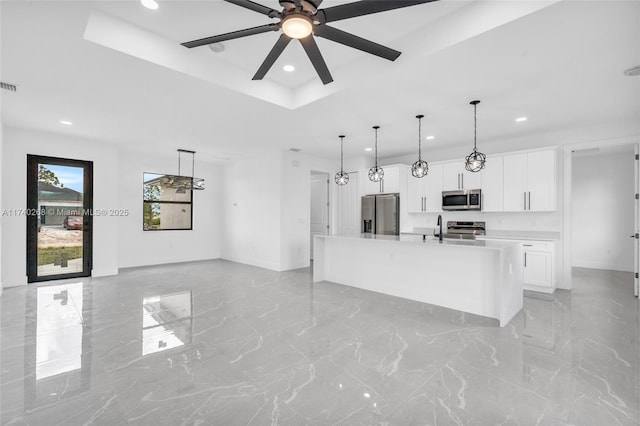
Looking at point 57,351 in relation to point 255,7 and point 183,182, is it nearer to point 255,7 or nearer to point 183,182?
point 255,7

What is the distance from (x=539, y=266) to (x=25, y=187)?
8808 mm

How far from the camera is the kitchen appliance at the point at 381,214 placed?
672 centimetres

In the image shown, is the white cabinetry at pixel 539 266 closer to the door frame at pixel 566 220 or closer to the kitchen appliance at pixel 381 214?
the door frame at pixel 566 220

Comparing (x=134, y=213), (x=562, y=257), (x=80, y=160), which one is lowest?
(x=562, y=257)

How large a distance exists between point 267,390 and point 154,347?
1.36 m

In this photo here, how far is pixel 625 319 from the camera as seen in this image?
3.59m

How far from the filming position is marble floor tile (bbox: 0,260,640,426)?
192cm

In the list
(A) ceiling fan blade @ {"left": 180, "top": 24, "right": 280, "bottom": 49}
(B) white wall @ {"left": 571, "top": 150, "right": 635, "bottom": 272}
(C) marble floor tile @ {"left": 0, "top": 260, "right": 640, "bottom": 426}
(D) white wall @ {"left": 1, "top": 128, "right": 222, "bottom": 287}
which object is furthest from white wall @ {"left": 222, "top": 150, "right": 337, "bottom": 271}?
(B) white wall @ {"left": 571, "top": 150, "right": 635, "bottom": 272}

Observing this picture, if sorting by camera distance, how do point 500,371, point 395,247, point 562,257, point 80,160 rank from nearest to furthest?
point 500,371, point 395,247, point 562,257, point 80,160

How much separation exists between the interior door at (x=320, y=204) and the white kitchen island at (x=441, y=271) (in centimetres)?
281

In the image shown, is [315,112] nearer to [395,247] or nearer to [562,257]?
[395,247]

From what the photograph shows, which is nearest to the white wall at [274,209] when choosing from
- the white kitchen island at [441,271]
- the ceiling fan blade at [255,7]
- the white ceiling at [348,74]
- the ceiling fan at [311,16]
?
the white ceiling at [348,74]

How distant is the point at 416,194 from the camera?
6.73 meters

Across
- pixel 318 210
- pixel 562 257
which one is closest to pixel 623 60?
pixel 562 257
